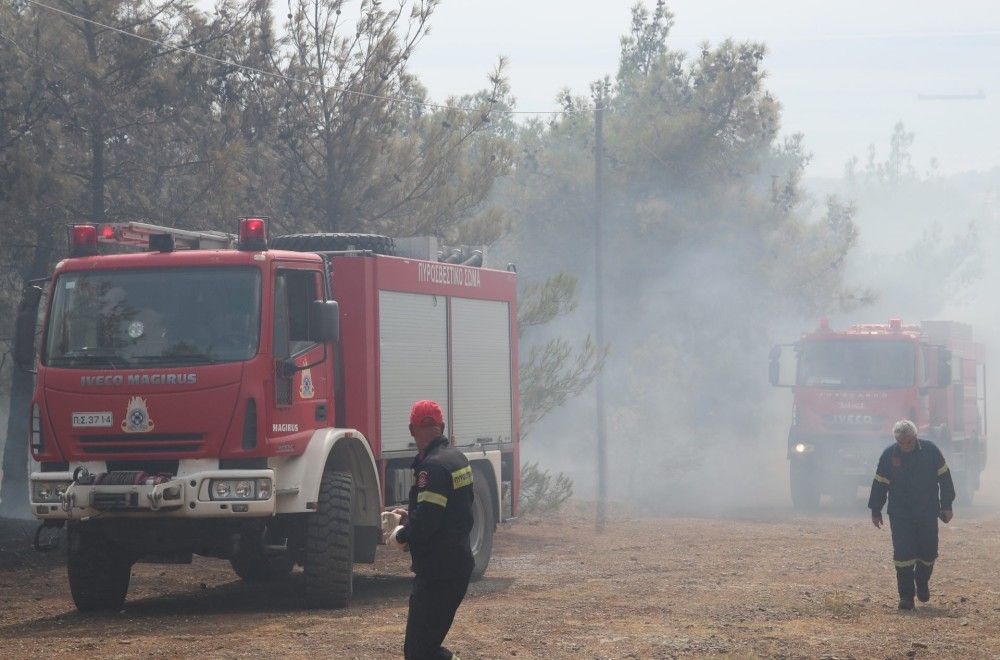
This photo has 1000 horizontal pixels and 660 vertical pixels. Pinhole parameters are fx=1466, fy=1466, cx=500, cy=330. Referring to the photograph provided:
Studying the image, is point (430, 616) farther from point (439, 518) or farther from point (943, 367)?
point (943, 367)

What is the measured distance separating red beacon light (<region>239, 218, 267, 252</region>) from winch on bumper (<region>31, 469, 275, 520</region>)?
1707mm

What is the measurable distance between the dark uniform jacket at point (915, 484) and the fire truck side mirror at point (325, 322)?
4642 mm

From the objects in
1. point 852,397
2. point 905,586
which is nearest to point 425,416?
point 905,586

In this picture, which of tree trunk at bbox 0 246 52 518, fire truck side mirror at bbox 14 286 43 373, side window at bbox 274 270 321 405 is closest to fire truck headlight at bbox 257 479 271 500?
side window at bbox 274 270 321 405

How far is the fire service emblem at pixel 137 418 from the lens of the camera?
34.9 ft

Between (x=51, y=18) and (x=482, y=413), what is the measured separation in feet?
23.2

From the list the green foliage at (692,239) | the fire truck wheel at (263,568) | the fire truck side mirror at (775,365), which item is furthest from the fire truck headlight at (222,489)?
the green foliage at (692,239)

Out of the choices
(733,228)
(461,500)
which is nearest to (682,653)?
(461,500)

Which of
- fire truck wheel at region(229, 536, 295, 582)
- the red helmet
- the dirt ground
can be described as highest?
the red helmet

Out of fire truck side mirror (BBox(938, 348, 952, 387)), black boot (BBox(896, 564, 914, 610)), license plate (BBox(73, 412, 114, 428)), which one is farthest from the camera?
fire truck side mirror (BBox(938, 348, 952, 387))

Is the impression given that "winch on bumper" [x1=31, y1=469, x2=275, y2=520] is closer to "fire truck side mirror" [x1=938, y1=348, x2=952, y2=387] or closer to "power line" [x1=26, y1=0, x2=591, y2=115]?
"power line" [x1=26, y1=0, x2=591, y2=115]

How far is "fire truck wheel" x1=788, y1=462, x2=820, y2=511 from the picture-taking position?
2406 cm

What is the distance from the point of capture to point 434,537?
7.19 m

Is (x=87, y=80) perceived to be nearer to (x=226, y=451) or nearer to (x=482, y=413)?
(x=482, y=413)
